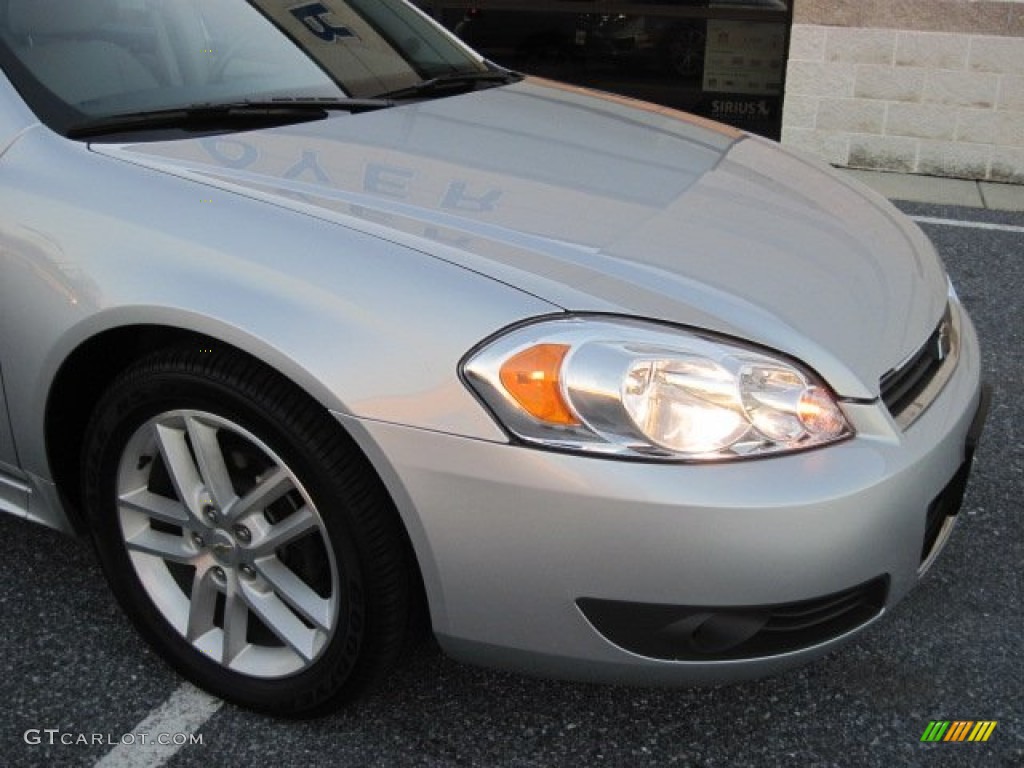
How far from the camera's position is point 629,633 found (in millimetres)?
1962

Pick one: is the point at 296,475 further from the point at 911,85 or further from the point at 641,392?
the point at 911,85

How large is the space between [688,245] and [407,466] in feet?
2.27

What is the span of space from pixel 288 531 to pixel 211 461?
0.20m

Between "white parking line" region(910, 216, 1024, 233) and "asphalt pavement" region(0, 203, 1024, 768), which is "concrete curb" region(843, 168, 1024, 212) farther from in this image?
"asphalt pavement" region(0, 203, 1024, 768)

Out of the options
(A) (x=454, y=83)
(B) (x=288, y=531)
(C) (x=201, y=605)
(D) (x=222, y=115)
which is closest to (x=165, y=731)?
(C) (x=201, y=605)

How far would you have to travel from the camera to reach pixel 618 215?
7.60 feet

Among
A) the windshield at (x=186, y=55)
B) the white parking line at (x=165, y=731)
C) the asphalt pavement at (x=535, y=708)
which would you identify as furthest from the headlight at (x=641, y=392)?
the windshield at (x=186, y=55)

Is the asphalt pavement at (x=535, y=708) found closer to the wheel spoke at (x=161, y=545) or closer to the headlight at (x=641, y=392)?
the wheel spoke at (x=161, y=545)

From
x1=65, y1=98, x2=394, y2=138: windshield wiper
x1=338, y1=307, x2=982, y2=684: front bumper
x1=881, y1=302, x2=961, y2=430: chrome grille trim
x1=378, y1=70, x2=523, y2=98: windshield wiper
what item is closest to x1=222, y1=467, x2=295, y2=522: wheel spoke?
x1=338, y1=307, x2=982, y2=684: front bumper

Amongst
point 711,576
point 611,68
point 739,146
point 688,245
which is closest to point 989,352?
point 739,146

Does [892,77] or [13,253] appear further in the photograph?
[892,77]

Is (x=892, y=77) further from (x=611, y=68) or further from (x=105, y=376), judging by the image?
(x=105, y=376)

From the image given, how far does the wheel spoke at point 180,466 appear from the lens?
219 cm

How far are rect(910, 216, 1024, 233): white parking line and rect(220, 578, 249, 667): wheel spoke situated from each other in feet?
15.0
